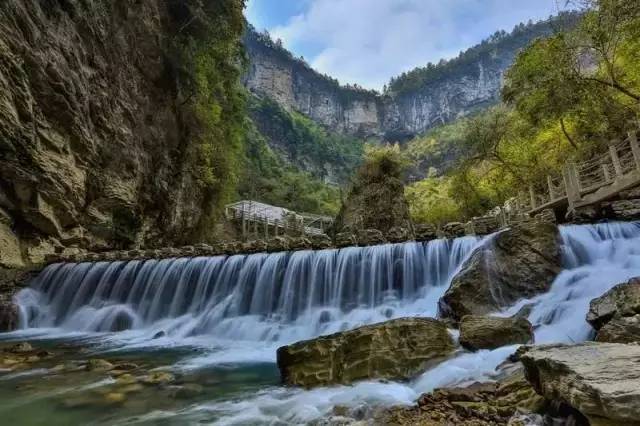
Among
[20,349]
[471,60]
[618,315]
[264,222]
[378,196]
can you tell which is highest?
[471,60]

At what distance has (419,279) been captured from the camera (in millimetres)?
8984

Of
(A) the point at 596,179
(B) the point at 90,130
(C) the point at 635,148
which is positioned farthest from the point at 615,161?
(B) the point at 90,130

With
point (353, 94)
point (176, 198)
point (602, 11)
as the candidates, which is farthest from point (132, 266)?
point (353, 94)

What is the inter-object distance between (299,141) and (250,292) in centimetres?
6422

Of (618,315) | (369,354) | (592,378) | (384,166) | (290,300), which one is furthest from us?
(384,166)

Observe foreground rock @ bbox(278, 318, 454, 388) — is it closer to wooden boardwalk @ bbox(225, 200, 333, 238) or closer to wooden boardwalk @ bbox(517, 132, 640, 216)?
wooden boardwalk @ bbox(517, 132, 640, 216)

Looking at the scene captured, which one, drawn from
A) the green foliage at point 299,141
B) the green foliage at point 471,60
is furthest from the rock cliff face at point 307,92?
the green foliage at point 299,141

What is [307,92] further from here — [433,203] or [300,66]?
[433,203]

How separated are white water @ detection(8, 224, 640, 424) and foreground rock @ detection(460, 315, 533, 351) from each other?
17 cm

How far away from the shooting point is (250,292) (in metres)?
10.1

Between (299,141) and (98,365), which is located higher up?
(299,141)

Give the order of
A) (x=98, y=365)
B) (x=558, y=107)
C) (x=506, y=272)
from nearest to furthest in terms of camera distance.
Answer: (x=98, y=365) < (x=506, y=272) < (x=558, y=107)

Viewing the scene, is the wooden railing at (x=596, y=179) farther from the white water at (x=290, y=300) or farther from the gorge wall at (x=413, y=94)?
the gorge wall at (x=413, y=94)

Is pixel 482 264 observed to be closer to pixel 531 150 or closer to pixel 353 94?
pixel 531 150
